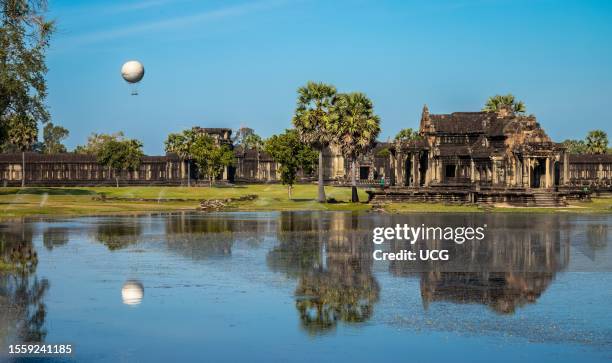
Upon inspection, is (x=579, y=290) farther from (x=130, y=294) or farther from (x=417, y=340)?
(x=130, y=294)

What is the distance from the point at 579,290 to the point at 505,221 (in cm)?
3033

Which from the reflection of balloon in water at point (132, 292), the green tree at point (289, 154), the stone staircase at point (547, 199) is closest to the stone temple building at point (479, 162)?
the stone staircase at point (547, 199)

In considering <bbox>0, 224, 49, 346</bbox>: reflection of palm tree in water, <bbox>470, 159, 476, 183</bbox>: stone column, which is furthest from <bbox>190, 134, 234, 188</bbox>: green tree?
<bbox>0, 224, 49, 346</bbox>: reflection of palm tree in water

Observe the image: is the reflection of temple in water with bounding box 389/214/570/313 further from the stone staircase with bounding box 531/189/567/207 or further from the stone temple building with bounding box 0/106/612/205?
the stone temple building with bounding box 0/106/612/205

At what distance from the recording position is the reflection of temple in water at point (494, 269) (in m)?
21.5

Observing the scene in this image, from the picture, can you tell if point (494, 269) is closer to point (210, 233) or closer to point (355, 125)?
point (210, 233)

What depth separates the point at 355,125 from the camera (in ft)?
260

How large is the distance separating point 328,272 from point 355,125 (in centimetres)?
5399

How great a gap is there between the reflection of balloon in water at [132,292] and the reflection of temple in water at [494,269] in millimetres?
6588

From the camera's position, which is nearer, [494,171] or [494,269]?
[494,269]

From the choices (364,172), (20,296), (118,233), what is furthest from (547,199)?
(364,172)

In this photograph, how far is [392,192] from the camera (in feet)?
264

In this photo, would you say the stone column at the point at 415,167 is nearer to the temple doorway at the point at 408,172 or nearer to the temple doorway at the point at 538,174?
the temple doorway at the point at 408,172

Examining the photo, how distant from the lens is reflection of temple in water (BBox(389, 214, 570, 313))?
21.5m
